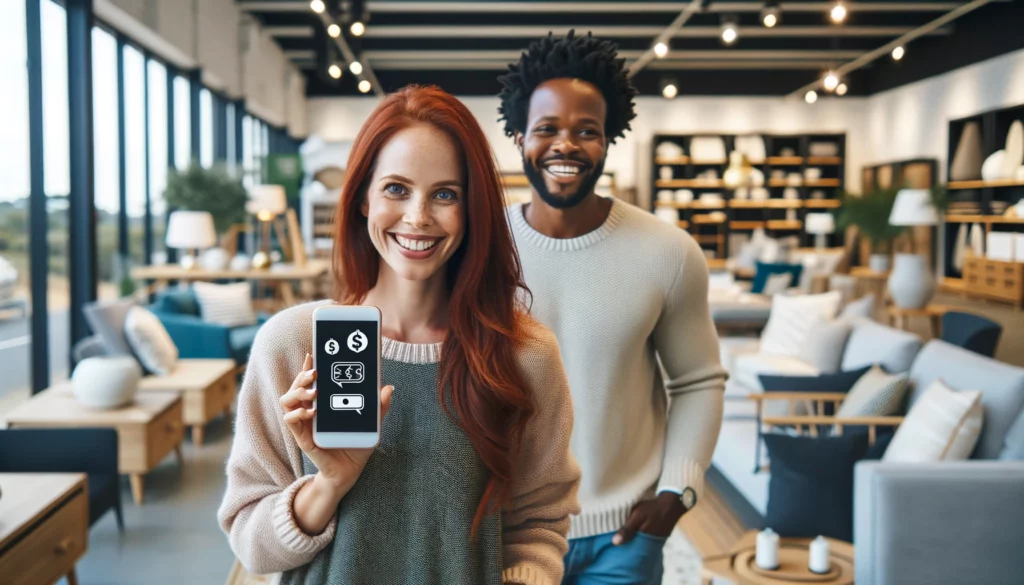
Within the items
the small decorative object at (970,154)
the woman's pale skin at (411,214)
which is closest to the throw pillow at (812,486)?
the woman's pale skin at (411,214)

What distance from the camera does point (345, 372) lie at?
101 centimetres

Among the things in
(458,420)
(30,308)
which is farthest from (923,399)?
(30,308)

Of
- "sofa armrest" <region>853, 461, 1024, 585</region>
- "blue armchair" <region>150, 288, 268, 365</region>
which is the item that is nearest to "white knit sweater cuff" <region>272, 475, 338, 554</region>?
"sofa armrest" <region>853, 461, 1024, 585</region>

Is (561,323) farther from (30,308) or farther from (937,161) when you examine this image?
(937,161)

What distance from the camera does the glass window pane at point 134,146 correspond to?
9.16 metres

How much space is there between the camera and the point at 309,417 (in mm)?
1001

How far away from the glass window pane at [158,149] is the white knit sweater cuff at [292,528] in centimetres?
904

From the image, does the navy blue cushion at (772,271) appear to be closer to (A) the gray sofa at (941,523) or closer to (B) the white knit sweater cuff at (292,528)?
(A) the gray sofa at (941,523)

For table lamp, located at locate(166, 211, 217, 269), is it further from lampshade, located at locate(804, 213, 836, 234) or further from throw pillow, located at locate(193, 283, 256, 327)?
lampshade, located at locate(804, 213, 836, 234)

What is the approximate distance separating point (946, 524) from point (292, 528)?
8.30 ft

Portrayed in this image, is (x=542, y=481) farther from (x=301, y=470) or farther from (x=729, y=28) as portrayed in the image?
(x=729, y=28)

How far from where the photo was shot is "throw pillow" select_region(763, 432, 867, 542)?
3768mm

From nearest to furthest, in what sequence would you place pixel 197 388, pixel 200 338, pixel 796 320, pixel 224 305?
pixel 197 388
pixel 796 320
pixel 200 338
pixel 224 305

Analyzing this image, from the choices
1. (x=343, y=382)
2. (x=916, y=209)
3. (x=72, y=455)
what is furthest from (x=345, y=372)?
(x=916, y=209)
